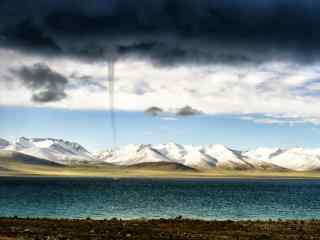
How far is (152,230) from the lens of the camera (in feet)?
122

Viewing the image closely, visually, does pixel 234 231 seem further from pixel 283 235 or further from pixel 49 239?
pixel 49 239

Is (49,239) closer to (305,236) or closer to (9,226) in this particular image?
(9,226)

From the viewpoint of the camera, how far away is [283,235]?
35500 mm

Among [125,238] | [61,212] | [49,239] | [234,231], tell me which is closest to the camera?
[49,239]

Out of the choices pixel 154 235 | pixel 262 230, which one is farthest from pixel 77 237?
pixel 262 230

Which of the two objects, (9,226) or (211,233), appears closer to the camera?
(211,233)

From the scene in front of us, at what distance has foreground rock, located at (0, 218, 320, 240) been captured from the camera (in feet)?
109

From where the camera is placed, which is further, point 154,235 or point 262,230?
point 262,230

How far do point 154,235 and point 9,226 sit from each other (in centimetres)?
1165

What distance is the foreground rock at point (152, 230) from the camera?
3315 cm

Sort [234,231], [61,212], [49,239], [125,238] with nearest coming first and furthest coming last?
[49,239], [125,238], [234,231], [61,212]

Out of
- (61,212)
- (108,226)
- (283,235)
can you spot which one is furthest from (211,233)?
(61,212)

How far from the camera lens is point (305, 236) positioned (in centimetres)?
3491

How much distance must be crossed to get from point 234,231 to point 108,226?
9.45 metres
